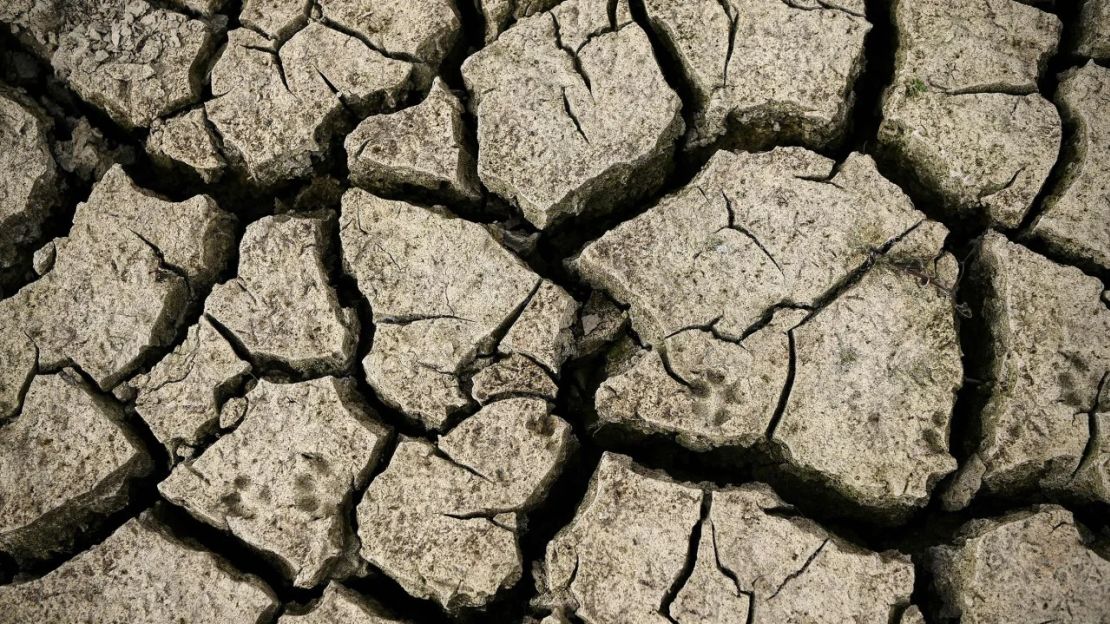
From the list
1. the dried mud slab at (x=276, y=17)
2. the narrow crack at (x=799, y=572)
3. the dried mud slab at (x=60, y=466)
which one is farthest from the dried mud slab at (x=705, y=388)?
the dried mud slab at (x=276, y=17)

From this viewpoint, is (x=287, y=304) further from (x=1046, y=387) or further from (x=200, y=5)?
(x=1046, y=387)

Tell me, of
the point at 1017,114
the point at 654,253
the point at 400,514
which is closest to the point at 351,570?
the point at 400,514

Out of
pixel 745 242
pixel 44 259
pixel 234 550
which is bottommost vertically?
pixel 234 550

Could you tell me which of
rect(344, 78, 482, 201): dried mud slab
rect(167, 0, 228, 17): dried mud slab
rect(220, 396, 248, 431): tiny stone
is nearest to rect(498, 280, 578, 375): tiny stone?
rect(344, 78, 482, 201): dried mud slab

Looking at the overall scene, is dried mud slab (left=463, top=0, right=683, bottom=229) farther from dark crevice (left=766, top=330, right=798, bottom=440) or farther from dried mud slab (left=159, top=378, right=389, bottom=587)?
dried mud slab (left=159, top=378, right=389, bottom=587)

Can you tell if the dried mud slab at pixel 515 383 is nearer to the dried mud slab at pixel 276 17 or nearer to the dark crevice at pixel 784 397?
the dark crevice at pixel 784 397

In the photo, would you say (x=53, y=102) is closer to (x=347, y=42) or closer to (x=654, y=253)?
(x=347, y=42)

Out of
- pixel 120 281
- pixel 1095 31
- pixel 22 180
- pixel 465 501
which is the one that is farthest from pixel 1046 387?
pixel 22 180
